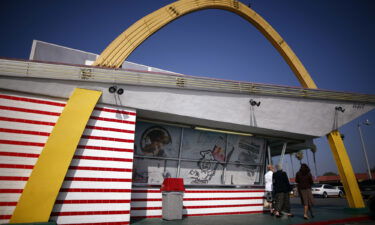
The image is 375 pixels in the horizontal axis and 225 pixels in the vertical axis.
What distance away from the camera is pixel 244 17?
14562mm

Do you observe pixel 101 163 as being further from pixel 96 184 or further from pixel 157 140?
pixel 157 140

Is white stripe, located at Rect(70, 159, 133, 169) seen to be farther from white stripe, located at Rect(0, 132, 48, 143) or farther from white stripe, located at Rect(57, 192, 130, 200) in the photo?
white stripe, located at Rect(0, 132, 48, 143)

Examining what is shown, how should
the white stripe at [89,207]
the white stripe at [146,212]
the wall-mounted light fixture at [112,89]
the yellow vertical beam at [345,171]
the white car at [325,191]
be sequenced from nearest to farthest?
the white stripe at [89,207]
the wall-mounted light fixture at [112,89]
the white stripe at [146,212]
the yellow vertical beam at [345,171]
the white car at [325,191]

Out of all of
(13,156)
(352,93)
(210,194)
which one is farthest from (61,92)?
(352,93)

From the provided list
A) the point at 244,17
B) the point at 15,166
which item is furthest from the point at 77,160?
the point at 244,17

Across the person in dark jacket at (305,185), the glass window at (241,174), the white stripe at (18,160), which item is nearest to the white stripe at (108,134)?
the white stripe at (18,160)

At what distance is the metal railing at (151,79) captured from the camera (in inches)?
294

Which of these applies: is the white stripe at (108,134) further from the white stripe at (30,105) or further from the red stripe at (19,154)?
the red stripe at (19,154)

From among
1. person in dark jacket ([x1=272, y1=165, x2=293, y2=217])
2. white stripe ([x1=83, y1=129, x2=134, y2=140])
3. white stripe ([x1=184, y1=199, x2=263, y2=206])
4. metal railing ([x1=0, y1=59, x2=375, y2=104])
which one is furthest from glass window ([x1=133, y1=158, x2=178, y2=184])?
person in dark jacket ([x1=272, y1=165, x2=293, y2=217])

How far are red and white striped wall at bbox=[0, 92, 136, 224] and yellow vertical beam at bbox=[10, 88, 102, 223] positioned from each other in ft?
1.57

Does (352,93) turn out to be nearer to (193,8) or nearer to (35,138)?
(193,8)

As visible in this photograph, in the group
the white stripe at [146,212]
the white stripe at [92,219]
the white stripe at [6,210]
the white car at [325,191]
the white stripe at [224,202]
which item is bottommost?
the white car at [325,191]

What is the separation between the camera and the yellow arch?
9.95 metres

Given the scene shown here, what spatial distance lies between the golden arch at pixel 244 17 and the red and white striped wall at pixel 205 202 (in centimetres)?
473
